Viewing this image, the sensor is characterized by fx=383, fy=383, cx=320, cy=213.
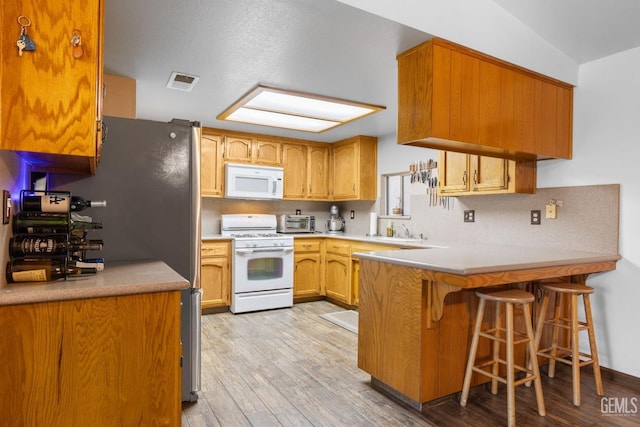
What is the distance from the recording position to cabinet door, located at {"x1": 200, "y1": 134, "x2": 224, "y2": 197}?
14.9 feet

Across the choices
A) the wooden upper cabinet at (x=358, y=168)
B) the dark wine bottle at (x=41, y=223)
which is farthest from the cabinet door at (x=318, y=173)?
the dark wine bottle at (x=41, y=223)

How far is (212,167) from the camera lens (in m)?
4.61

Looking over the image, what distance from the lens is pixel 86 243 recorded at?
169cm

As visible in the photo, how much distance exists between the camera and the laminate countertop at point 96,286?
119cm

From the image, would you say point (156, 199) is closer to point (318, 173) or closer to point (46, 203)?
point (46, 203)

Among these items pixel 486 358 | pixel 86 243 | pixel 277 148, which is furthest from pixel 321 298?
pixel 86 243

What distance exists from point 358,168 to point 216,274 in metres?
2.18

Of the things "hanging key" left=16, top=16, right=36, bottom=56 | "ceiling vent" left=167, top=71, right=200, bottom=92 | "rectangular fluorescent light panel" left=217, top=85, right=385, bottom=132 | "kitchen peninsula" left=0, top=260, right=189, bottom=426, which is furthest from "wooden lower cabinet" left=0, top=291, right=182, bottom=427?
"rectangular fluorescent light panel" left=217, top=85, right=385, bottom=132

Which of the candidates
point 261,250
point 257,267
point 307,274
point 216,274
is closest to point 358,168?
point 307,274

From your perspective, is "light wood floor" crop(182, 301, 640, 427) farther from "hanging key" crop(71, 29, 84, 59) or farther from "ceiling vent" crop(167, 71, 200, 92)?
"ceiling vent" crop(167, 71, 200, 92)

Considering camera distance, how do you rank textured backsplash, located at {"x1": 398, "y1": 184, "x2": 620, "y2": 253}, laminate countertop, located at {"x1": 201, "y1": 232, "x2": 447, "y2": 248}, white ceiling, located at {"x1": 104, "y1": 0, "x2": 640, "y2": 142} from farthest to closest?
laminate countertop, located at {"x1": 201, "y1": 232, "x2": 447, "y2": 248} < textured backsplash, located at {"x1": 398, "y1": 184, "x2": 620, "y2": 253} < white ceiling, located at {"x1": 104, "y1": 0, "x2": 640, "y2": 142}

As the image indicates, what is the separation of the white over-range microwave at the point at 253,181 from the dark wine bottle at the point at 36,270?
10.4 ft

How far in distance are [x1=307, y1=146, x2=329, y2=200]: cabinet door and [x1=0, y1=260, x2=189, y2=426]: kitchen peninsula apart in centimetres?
392

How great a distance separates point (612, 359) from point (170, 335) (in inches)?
118
